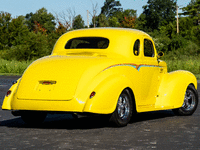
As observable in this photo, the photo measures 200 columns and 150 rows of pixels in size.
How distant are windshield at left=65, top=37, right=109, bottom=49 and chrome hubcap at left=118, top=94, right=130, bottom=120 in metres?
1.21

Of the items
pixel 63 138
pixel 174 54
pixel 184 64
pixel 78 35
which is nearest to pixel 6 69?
pixel 184 64

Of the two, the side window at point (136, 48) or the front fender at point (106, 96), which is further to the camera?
the side window at point (136, 48)

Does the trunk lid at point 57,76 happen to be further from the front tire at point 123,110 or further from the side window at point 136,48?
the side window at point 136,48

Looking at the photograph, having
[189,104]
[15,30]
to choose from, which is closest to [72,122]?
[189,104]

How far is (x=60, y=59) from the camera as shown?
8.89 metres

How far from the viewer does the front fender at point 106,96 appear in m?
8.20

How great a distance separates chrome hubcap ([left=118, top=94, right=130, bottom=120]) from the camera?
29.1 feet

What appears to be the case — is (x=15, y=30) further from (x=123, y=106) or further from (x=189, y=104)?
(x=123, y=106)

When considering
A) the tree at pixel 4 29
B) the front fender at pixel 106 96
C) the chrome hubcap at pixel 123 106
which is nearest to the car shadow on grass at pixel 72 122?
the chrome hubcap at pixel 123 106

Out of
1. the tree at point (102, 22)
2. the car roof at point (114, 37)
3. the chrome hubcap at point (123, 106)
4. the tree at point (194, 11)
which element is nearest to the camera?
the chrome hubcap at point (123, 106)

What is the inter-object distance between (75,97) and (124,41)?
1990 millimetres

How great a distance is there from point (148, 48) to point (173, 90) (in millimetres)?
1069

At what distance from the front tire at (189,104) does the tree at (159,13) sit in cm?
8671

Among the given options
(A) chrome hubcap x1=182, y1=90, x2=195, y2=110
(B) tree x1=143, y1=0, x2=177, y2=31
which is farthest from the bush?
(B) tree x1=143, y1=0, x2=177, y2=31
